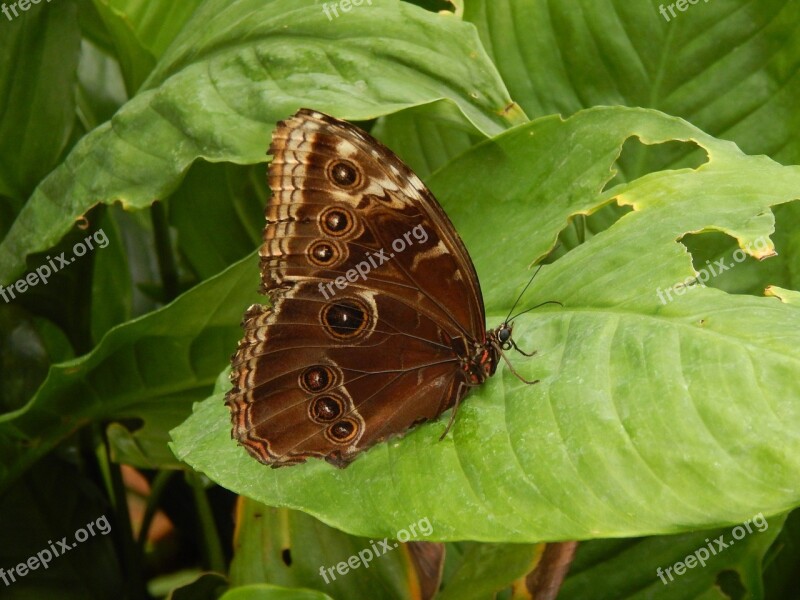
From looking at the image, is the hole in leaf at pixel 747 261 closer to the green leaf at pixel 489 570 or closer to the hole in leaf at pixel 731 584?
the hole in leaf at pixel 731 584

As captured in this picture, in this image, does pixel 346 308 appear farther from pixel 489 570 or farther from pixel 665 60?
pixel 665 60

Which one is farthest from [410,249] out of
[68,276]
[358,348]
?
[68,276]

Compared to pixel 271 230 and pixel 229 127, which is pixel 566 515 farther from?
pixel 229 127
